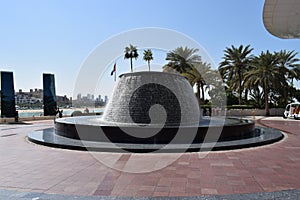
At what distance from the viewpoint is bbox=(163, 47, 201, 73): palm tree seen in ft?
118

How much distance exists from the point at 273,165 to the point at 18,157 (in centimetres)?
723

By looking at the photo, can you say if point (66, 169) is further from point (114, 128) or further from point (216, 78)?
point (216, 78)

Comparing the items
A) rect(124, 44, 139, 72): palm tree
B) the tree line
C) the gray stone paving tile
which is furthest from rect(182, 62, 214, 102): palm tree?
the gray stone paving tile

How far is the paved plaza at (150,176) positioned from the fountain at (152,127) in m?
0.97

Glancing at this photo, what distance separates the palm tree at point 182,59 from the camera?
1414 inches

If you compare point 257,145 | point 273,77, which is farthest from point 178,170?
point 273,77

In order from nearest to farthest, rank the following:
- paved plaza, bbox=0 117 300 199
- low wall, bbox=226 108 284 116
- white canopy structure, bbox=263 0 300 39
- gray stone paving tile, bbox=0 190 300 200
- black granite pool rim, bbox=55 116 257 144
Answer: gray stone paving tile, bbox=0 190 300 200, paved plaza, bbox=0 117 300 199, white canopy structure, bbox=263 0 300 39, black granite pool rim, bbox=55 116 257 144, low wall, bbox=226 108 284 116

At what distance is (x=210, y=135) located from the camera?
9.23 metres

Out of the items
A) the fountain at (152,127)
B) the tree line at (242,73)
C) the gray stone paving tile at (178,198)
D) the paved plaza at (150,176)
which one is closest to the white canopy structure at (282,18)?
the paved plaza at (150,176)

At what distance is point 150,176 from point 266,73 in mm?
31167

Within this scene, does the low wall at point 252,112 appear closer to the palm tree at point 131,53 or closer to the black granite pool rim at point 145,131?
the palm tree at point 131,53

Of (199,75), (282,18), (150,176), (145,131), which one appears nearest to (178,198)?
(150,176)

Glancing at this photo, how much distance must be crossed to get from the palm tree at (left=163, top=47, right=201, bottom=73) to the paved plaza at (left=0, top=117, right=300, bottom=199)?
94.1 feet

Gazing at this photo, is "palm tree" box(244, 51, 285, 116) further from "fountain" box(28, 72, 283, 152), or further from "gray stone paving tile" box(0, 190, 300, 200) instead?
"gray stone paving tile" box(0, 190, 300, 200)
